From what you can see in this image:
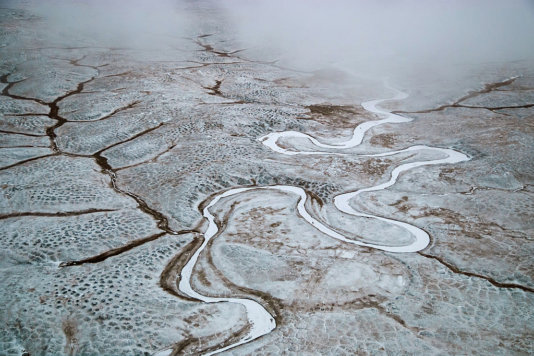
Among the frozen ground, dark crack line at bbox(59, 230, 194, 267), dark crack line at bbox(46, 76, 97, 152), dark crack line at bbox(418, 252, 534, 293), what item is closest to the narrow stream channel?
the frozen ground

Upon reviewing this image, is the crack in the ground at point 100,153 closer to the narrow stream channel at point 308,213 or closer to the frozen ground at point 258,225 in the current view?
the frozen ground at point 258,225

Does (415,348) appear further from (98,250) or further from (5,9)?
(5,9)

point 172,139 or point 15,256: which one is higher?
point 172,139

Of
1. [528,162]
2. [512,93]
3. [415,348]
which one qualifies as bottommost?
[415,348]

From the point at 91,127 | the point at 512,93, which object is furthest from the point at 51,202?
the point at 512,93

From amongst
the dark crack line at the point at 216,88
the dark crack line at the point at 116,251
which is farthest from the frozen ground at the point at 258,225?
the dark crack line at the point at 216,88

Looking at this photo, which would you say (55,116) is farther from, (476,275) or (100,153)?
(476,275)

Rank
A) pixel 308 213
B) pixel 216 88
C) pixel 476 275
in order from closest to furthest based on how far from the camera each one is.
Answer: pixel 476 275 < pixel 308 213 < pixel 216 88

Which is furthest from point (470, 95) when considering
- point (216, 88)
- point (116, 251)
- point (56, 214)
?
point (56, 214)
